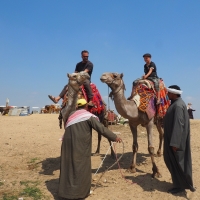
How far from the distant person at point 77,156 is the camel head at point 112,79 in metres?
1.16

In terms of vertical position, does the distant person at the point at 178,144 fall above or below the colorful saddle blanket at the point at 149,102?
below

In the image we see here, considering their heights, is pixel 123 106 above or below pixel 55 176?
above

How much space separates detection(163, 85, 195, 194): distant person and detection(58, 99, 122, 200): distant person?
1.06 m

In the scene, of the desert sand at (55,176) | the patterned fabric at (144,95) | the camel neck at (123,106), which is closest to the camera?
the desert sand at (55,176)

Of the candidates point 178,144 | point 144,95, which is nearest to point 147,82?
point 144,95

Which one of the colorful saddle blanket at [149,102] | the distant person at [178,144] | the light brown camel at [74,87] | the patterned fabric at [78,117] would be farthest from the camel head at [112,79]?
the distant person at [178,144]

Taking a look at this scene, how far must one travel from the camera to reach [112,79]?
20.9ft

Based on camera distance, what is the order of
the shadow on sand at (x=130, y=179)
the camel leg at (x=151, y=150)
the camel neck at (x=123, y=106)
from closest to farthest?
the shadow on sand at (x=130, y=179)
the camel neck at (x=123, y=106)
the camel leg at (x=151, y=150)

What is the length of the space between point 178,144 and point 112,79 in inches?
81.7

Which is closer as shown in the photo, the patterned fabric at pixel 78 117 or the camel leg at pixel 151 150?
the patterned fabric at pixel 78 117

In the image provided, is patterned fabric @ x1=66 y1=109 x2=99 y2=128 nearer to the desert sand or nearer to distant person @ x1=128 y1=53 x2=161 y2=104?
the desert sand

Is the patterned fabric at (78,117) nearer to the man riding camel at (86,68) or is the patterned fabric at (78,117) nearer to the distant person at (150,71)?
the man riding camel at (86,68)

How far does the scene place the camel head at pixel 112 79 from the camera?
20.7 feet

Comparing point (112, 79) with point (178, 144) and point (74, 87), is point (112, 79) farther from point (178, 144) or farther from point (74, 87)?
point (178, 144)
